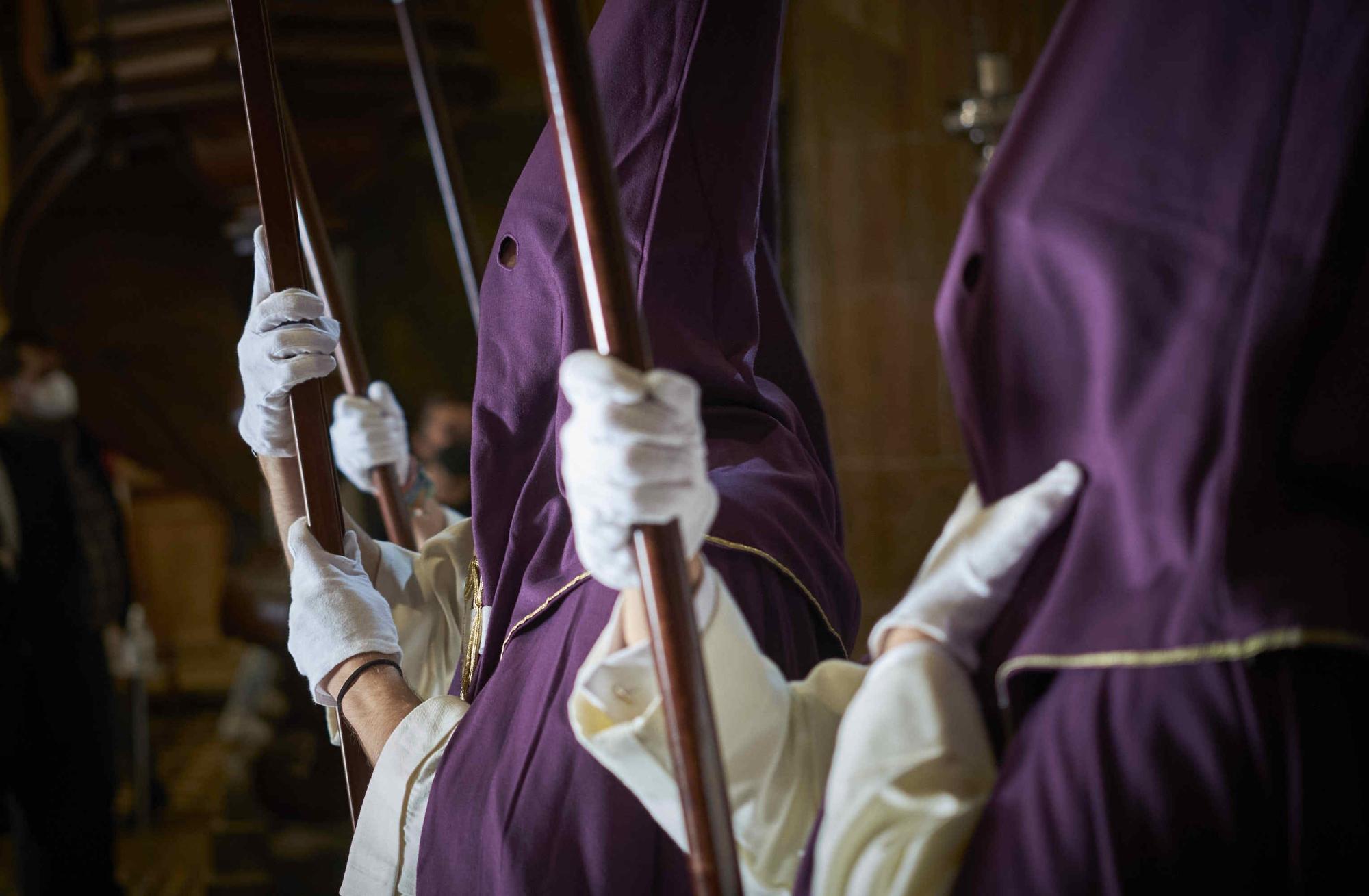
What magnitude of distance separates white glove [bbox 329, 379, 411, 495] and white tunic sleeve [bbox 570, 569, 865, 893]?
95 centimetres

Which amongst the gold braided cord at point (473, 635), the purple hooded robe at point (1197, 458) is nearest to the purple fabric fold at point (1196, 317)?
the purple hooded robe at point (1197, 458)

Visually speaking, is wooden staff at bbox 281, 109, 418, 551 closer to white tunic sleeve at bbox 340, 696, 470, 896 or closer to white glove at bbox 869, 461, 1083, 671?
white tunic sleeve at bbox 340, 696, 470, 896

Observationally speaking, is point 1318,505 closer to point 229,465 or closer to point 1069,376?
point 1069,376

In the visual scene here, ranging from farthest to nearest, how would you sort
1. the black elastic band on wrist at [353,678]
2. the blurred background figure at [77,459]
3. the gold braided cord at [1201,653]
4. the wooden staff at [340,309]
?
the blurred background figure at [77,459] < the wooden staff at [340,309] < the black elastic band on wrist at [353,678] < the gold braided cord at [1201,653]

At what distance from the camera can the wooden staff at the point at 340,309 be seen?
1.64m

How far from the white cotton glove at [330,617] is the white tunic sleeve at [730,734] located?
1.53ft

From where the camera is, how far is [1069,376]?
0.82m

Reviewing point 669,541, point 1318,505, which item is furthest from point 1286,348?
point 669,541

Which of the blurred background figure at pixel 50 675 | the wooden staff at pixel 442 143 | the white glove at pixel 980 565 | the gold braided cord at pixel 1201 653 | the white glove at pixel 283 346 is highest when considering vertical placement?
the wooden staff at pixel 442 143

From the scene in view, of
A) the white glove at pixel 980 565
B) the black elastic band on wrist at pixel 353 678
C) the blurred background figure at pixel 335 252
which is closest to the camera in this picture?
the white glove at pixel 980 565

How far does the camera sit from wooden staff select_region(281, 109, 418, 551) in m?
1.64

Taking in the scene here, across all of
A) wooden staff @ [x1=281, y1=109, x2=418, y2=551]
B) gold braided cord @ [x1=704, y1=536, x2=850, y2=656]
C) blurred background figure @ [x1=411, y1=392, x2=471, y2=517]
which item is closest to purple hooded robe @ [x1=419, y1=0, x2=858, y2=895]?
gold braided cord @ [x1=704, y1=536, x2=850, y2=656]

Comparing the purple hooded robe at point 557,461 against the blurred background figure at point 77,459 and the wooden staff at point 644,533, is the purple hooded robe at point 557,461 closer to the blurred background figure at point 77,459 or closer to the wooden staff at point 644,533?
the wooden staff at point 644,533

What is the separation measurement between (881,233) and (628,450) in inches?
123
